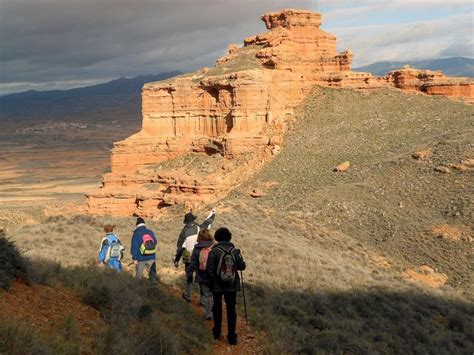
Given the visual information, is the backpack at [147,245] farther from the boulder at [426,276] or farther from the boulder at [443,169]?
the boulder at [443,169]

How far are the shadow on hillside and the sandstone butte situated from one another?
53.7 ft

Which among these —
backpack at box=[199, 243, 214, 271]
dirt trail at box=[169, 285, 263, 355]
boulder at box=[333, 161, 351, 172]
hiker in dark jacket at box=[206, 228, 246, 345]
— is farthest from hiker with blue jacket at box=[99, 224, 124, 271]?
boulder at box=[333, 161, 351, 172]

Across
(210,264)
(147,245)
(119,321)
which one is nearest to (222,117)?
(147,245)

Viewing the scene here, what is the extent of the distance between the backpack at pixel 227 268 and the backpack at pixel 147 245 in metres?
2.63

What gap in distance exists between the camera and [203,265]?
8.15 m

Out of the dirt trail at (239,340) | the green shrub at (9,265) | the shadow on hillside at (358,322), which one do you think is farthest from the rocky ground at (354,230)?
the green shrub at (9,265)

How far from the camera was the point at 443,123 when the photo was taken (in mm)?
33625

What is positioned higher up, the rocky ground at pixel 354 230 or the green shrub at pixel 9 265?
the green shrub at pixel 9 265

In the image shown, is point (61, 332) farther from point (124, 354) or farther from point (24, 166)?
point (24, 166)

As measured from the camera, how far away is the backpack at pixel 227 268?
25.2ft

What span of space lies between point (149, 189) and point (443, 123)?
19.8m

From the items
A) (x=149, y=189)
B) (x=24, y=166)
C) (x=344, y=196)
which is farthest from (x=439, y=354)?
(x=24, y=166)

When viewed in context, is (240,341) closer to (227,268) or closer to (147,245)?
(227,268)

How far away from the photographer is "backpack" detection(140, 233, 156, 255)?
9.92 metres
